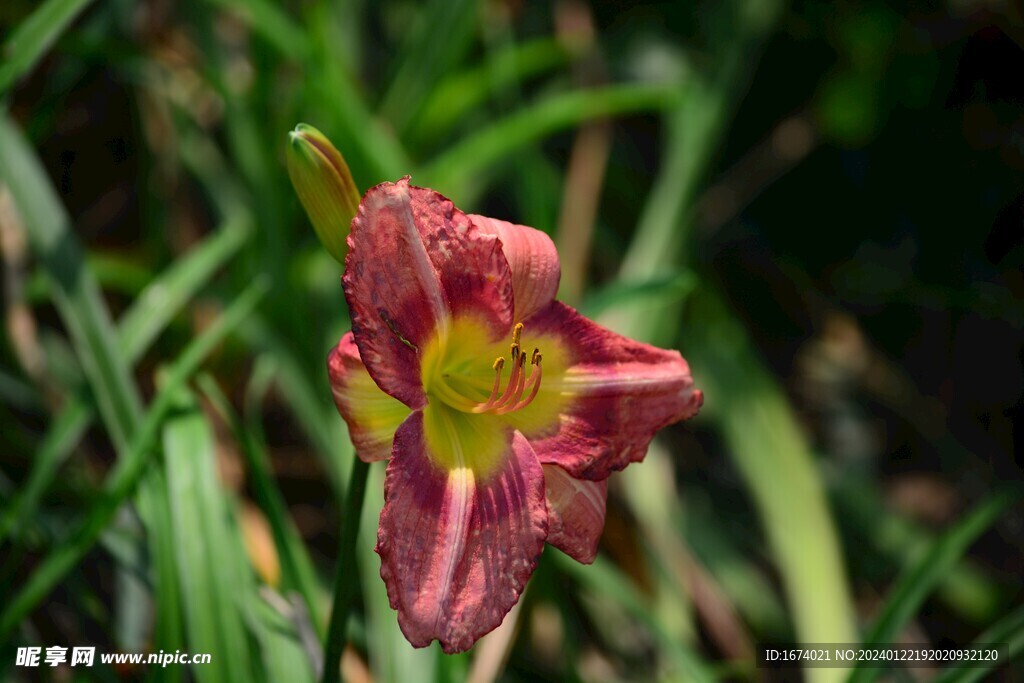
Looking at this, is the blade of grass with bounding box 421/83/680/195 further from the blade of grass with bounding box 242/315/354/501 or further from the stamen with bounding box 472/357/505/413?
the stamen with bounding box 472/357/505/413

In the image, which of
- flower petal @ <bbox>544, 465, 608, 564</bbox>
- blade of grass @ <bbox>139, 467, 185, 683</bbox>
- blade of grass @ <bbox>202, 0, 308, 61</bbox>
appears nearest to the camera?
flower petal @ <bbox>544, 465, 608, 564</bbox>

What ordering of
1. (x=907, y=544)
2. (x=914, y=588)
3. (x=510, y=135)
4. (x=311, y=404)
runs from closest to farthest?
1. (x=914, y=588)
2. (x=311, y=404)
3. (x=510, y=135)
4. (x=907, y=544)

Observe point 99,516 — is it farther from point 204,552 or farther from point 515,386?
point 515,386

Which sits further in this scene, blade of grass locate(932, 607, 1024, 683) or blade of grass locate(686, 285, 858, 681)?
blade of grass locate(686, 285, 858, 681)

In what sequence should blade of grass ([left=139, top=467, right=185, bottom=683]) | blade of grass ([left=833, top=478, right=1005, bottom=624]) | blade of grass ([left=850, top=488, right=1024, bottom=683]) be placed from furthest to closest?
1. blade of grass ([left=833, top=478, right=1005, bottom=624])
2. blade of grass ([left=850, top=488, right=1024, bottom=683])
3. blade of grass ([left=139, top=467, right=185, bottom=683])

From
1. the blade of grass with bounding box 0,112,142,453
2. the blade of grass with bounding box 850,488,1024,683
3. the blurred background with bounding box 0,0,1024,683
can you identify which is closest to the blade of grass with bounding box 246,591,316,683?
the blurred background with bounding box 0,0,1024,683

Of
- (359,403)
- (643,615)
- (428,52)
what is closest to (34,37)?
(359,403)

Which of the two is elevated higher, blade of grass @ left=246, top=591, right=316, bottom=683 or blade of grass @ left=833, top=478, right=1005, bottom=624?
blade of grass @ left=246, top=591, right=316, bottom=683

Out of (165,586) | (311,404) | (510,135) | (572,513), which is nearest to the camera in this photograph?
(572,513)

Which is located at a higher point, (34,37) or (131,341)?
(34,37)
